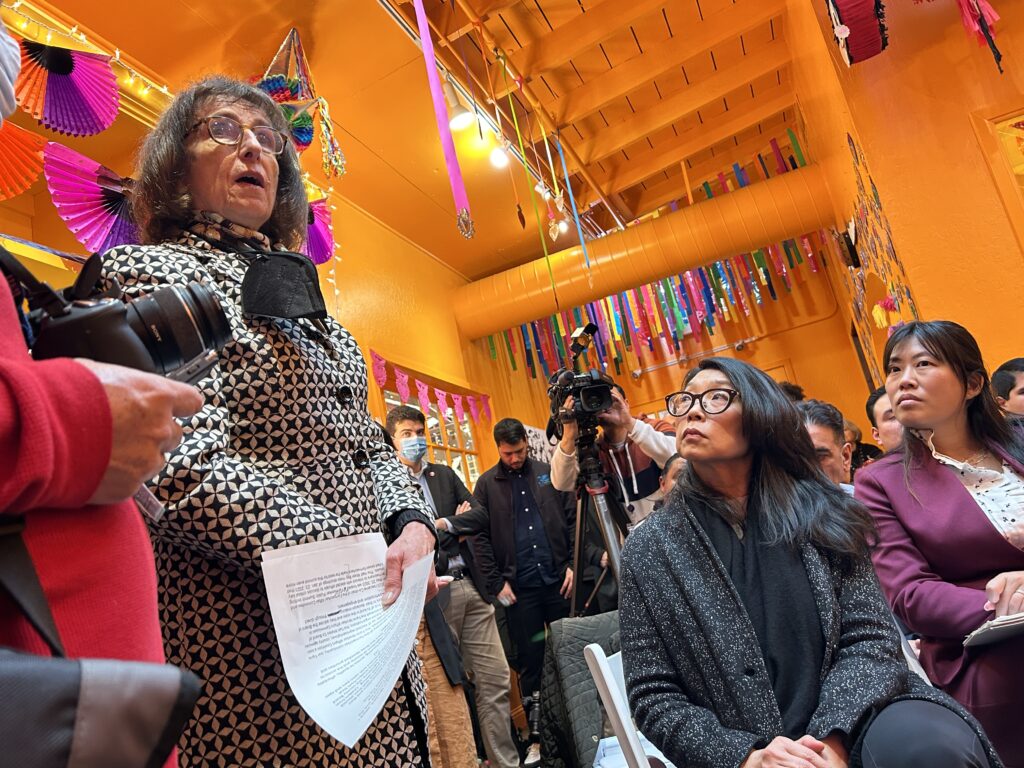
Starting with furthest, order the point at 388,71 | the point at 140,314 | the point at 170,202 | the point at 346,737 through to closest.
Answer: the point at 388,71
the point at 170,202
the point at 346,737
the point at 140,314

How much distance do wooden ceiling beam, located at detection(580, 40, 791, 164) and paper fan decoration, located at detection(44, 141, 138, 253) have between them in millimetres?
3820

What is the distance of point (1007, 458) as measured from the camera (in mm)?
Answer: 1726

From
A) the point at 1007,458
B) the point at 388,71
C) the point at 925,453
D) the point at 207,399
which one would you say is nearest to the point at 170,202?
the point at 207,399

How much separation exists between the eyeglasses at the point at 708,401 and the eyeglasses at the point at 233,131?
0.96 meters

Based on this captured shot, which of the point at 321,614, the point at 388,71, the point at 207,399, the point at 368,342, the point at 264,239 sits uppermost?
the point at 388,71

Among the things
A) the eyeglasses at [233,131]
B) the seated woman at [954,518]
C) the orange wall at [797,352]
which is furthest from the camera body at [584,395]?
the orange wall at [797,352]

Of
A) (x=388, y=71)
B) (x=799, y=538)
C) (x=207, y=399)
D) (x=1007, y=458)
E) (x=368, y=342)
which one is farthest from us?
(x=368, y=342)

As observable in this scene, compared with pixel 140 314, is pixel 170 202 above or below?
above

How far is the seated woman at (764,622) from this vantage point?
1.16 metres

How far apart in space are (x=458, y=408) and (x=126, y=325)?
5.19m

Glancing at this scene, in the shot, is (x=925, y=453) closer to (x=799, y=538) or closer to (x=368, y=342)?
(x=799, y=538)

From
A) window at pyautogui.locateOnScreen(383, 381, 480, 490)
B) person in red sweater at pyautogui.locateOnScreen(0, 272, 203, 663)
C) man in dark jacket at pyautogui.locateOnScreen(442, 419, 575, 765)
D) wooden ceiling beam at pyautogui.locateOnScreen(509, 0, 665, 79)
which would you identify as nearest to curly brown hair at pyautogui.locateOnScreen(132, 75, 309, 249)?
person in red sweater at pyautogui.locateOnScreen(0, 272, 203, 663)

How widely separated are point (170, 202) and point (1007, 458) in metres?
1.86

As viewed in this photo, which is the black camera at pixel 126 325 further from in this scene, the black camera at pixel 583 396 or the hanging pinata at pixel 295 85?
the hanging pinata at pixel 295 85
